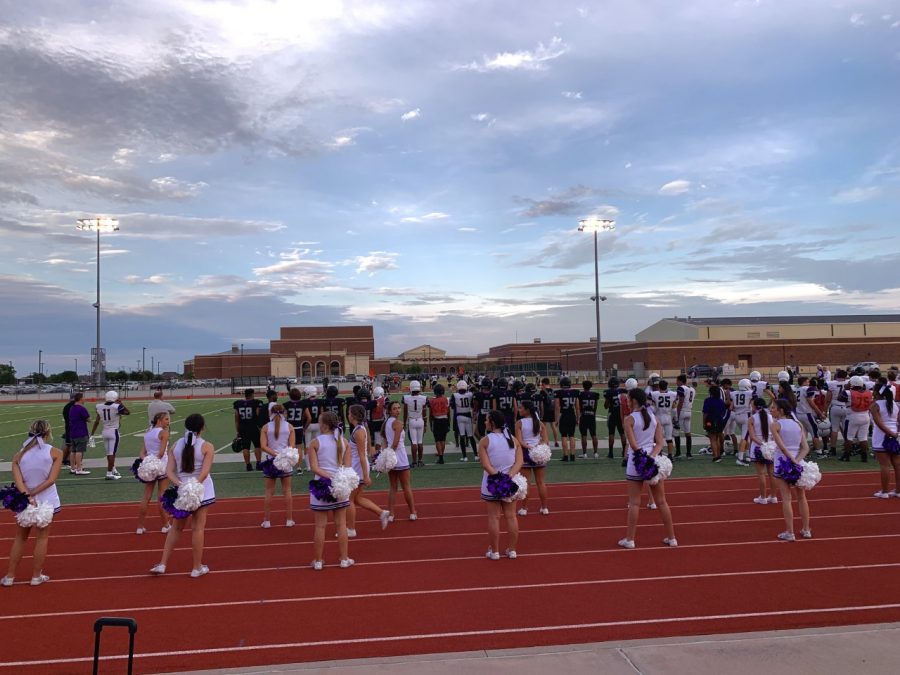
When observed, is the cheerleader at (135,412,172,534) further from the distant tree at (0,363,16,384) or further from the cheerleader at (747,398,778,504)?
the distant tree at (0,363,16,384)

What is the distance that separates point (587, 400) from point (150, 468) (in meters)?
8.68

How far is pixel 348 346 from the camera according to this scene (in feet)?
377

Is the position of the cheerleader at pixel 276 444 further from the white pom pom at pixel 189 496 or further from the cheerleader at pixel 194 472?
the white pom pom at pixel 189 496

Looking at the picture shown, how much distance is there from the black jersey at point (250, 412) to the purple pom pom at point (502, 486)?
7.14m

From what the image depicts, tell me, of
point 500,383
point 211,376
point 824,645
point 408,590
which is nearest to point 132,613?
point 408,590

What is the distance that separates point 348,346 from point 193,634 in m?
111

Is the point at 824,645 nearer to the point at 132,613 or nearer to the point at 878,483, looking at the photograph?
Result: the point at 132,613

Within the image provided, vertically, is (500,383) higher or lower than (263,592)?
higher

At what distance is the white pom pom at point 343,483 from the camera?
6555 mm

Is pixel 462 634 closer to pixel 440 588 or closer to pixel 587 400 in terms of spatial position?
pixel 440 588

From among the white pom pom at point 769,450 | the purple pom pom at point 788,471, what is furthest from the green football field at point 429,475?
the purple pom pom at point 788,471

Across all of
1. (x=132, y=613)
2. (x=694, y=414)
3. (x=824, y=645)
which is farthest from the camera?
(x=694, y=414)

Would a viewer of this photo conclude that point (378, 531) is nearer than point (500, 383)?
Yes

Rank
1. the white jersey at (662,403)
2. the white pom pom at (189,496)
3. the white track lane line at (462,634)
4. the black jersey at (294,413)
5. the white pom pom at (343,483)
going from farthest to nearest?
the white jersey at (662,403), the black jersey at (294,413), the white pom pom at (343,483), the white pom pom at (189,496), the white track lane line at (462,634)
